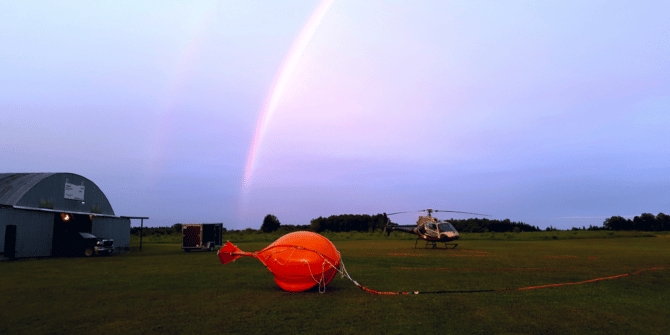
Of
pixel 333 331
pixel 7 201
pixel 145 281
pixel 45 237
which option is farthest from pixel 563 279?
pixel 7 201

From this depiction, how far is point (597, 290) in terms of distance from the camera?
11875 millimetres

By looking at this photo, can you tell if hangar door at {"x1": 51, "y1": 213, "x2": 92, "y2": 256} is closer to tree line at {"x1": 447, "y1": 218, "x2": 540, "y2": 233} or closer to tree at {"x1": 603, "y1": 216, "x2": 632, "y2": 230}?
tree line at {"x1": 447, "y1": 218, "x2": 540, "y2": 233}

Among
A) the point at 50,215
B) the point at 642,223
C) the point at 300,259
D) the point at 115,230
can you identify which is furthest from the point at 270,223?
the point at 300,259

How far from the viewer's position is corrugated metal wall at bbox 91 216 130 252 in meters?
38.0

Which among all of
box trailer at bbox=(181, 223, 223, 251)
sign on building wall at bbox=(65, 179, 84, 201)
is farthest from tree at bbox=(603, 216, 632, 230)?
sign on building wall at bbox=(65, 179, 84, 201)

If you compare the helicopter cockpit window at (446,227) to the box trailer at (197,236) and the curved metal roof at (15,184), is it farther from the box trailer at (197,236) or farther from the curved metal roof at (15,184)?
the curved metal roof at (15,184)

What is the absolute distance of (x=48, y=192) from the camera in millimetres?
35781

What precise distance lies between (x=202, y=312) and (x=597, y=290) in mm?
11111

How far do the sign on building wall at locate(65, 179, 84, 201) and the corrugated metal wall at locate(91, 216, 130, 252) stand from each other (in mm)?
3641

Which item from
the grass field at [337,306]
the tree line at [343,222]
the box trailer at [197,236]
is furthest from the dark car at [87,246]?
the tree line at [343,222]

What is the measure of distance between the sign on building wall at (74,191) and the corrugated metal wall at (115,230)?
364 cm

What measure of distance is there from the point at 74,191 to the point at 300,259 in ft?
124

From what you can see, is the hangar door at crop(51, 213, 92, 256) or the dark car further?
the dark car

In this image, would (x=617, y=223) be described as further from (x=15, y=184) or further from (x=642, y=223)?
(x=15, y=184)
